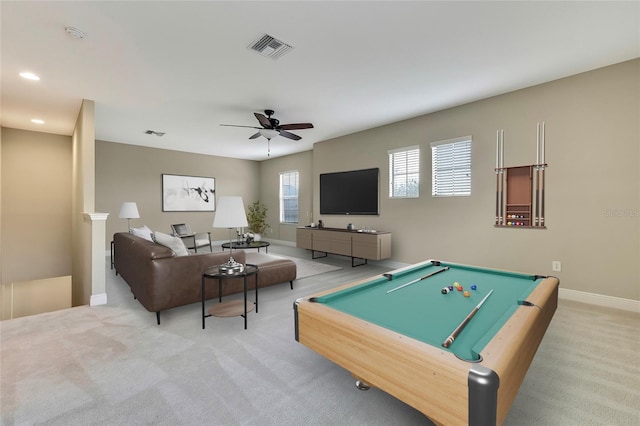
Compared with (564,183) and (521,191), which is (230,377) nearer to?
(521,191)

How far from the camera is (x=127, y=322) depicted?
2.88 m

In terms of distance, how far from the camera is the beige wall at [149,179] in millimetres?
6613

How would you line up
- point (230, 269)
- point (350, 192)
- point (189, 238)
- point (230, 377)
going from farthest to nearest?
1. point (189, 238)
2. point (350, 192)
3. point (230, 269)
4. point (230, 377)

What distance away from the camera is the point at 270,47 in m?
2.74

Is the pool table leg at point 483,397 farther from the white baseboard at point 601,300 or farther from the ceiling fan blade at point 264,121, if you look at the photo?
the ceiling fan blade at point 264,121

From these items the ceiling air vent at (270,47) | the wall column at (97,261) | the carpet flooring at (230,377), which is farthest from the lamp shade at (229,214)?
the wall column at (97,261)

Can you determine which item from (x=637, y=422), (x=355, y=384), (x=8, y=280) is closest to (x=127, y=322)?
(x=355, y=384)

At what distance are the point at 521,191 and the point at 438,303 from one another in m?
2.96

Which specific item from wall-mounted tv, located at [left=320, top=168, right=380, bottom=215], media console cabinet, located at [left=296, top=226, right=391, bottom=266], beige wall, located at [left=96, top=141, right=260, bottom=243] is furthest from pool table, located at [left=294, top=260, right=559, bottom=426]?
beige wall, located at [left=96, top=141, right=260, bottom=243]

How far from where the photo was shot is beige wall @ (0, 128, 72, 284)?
5.43 metres

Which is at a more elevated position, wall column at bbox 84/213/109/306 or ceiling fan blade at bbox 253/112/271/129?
ceiling fan blade at bbox 253/112/271/129

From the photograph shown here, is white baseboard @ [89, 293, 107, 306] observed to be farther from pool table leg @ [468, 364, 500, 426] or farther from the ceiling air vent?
pool table leg @ [468, 364, 500, 426]

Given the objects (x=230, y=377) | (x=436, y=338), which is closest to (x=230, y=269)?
(x=230, y=377)

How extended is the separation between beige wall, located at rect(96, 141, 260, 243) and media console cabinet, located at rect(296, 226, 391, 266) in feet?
11.6
